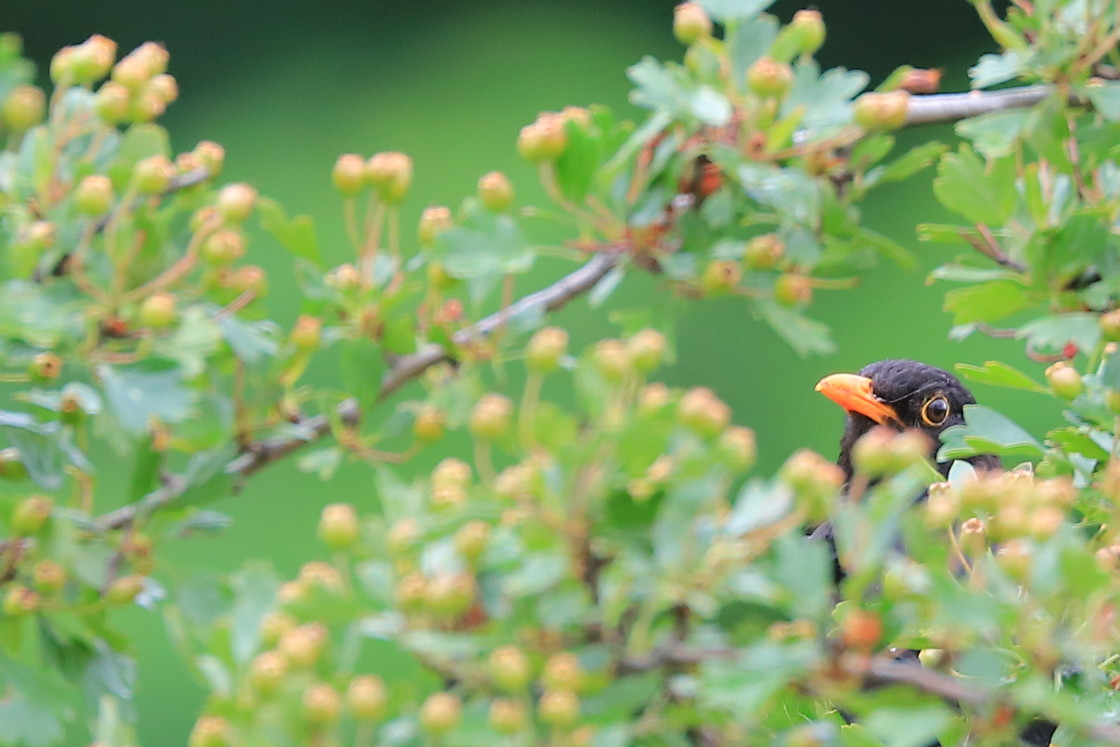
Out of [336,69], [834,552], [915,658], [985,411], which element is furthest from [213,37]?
[985,411]

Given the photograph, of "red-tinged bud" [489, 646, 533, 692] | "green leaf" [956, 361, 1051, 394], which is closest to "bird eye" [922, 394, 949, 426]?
"green leaf" [956, 361, 1051, 394]

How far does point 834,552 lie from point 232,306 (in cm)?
133

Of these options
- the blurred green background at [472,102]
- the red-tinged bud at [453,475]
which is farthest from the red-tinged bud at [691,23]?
the blurred green background at [472,102]

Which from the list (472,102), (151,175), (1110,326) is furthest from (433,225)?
(472,102)

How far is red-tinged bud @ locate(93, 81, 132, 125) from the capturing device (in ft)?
2.82

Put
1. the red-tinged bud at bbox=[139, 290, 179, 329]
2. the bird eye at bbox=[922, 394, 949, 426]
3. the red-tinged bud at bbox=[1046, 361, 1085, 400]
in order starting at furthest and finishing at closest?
the bird eye at bbox=[922, 394, 949, 426]
the red-tinged bud at bbox=[1046, 361, 1085, 400]
the red-tinged bud at bbox=[139, 290, 179, 329]

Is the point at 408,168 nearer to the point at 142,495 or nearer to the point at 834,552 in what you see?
the point at 142,495

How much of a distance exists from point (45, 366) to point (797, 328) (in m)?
0.39

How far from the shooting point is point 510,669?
2.18ft

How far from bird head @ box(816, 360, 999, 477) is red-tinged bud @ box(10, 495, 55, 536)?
171 cm

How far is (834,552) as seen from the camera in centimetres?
207

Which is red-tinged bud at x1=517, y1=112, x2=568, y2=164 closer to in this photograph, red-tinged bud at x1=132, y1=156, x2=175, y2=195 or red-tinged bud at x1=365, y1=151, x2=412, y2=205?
red-tinged bud at x1=365, y1=151, x2=412, y2=205

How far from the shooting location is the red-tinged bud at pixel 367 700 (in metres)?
0.67

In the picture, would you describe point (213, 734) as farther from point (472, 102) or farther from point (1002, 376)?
point (472, 102)
